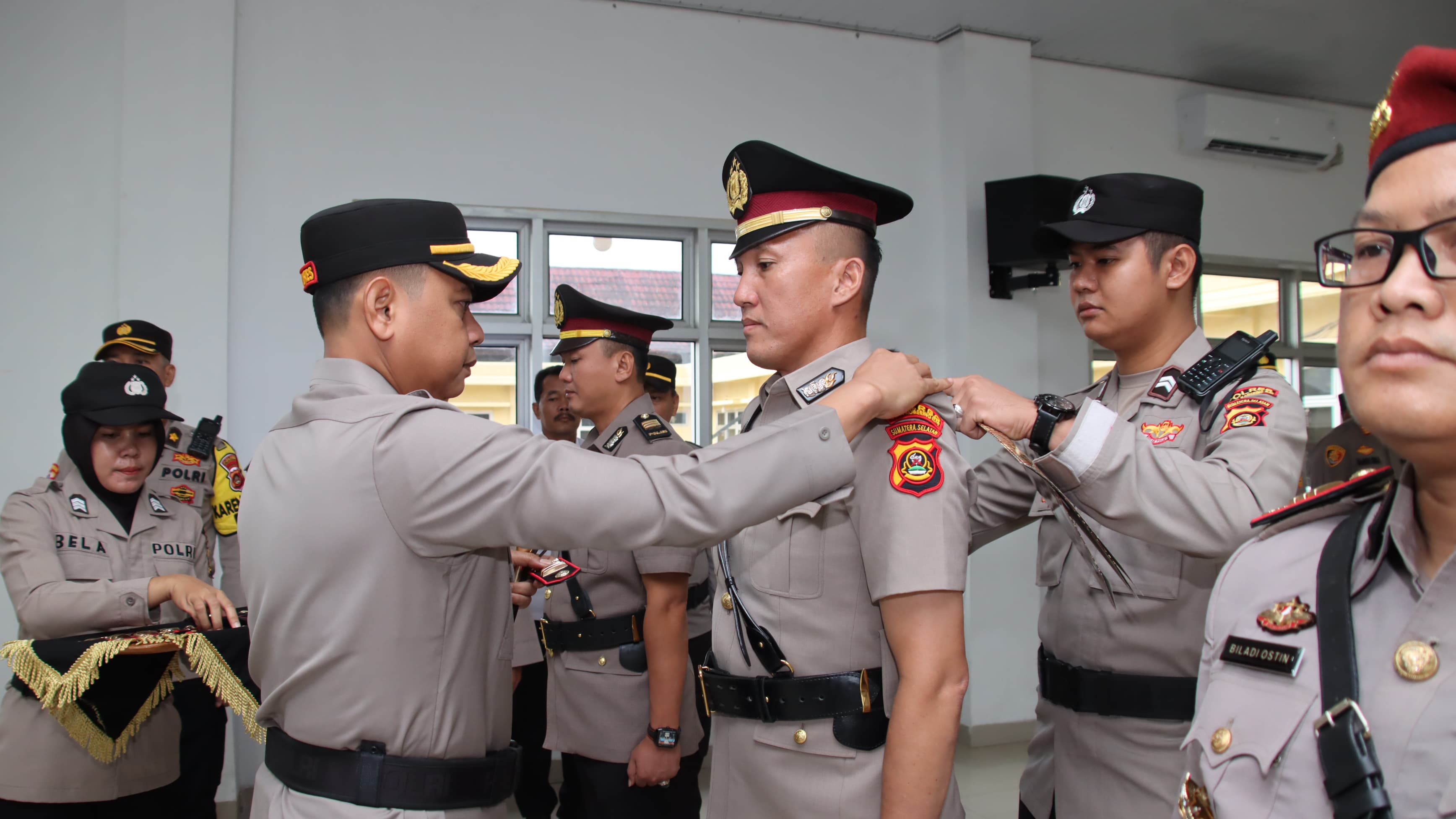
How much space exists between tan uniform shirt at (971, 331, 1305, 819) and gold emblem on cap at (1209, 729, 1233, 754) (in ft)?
2.02

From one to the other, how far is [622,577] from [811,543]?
1256 mm

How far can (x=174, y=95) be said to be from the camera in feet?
12.6

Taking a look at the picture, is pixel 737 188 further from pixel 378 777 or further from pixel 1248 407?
pixel 378 777

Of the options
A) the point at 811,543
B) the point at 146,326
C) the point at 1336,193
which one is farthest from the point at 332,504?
the point at 1336,193

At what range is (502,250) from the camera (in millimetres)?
4488

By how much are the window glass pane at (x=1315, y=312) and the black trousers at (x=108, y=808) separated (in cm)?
685

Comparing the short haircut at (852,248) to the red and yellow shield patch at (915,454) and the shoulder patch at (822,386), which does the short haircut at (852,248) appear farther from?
the red and yellow shield patch at (915,454)

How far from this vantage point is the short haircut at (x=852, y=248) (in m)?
1.64

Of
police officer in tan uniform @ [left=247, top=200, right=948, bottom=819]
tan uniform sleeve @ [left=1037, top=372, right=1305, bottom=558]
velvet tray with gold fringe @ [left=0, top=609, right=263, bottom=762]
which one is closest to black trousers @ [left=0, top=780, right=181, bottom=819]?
velvet tray with gold fringe @ [left=0, top=609, right=263, bottom=762]

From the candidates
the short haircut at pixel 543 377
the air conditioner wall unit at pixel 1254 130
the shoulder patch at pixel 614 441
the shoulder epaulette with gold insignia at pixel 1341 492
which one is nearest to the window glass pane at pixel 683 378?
the short haircut at pixel 543 377

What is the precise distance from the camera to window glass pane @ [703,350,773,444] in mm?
4875

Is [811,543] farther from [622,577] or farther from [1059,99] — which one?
[1059,99]

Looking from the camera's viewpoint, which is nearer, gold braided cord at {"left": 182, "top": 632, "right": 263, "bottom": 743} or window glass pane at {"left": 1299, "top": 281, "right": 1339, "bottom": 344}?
gold braided cord at {"left": 182, "top": 632, "right": 263, "bottom": 743}

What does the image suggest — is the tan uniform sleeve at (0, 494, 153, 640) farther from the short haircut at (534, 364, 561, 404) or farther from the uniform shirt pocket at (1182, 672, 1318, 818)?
the uniform shirt pocket at (1182, 672, 1318, 818)
